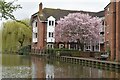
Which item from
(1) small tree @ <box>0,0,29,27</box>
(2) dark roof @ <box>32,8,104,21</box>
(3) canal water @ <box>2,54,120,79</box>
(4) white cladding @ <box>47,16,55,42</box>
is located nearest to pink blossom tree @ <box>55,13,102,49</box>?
(4) white cladding @ <box>47,16,55,42</box>

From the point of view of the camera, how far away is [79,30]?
50.6 meters

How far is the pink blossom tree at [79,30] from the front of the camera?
5075 centimetres

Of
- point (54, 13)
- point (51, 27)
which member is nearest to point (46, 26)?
point (51, 27)

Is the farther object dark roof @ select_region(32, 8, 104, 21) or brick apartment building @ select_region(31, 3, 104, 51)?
dark roof @ select_region(32, 8, 104, 21)

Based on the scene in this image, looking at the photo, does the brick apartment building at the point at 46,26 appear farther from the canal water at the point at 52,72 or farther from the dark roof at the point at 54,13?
the canal water at the point at 52,72

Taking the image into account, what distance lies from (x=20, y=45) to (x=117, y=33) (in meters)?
45.3

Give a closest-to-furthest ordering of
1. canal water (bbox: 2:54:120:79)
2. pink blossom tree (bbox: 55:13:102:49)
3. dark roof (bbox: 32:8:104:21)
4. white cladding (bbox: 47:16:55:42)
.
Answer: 1. canal water (bbox: 2:54:120:79)
2. pink blossom tree (bbox: 55:13:102:49)
3. white cladding (bbox: 47:16:55:42)
4. dark roof (bbox: 32:8:104:21)

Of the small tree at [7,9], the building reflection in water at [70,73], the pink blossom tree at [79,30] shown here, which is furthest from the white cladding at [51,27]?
the small tree at [7,9]

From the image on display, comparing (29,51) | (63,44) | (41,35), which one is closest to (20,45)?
(29,51)

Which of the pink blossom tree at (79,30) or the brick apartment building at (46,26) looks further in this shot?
the brick apartment building at (46,26)

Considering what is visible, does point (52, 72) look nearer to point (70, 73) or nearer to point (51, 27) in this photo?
point (70, 73)

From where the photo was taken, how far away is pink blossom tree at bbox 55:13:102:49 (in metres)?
50.8

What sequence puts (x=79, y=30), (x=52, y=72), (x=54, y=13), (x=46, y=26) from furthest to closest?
(x=54, y=13) → (x=46, y=26) → (x=79, y=30) → (x=52, y=72)

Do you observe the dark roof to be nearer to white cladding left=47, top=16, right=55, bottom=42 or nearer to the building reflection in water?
white cladding left=47, top=16, right=55, bottom=42
